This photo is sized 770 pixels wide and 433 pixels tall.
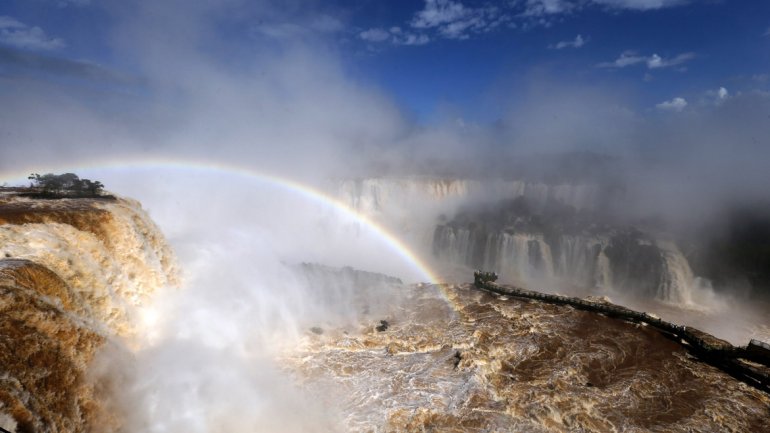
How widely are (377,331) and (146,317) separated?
13.0 metres

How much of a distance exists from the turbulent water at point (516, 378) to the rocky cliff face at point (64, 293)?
8975 millimetres

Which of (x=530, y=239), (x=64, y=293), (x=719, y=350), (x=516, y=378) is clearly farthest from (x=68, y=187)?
(x=530, y=239)

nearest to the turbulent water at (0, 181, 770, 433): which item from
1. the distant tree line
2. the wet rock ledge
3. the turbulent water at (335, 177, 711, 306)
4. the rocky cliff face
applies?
the rocky cliff face

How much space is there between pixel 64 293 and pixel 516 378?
63.3 feet

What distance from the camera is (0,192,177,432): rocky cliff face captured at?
375 inches

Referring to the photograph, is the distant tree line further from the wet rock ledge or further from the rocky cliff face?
the wet rock ledge

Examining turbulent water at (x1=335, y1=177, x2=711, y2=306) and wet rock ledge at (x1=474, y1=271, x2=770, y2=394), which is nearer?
wet rock ledge at (x1=474, y1=271, x2=770, y2=394)

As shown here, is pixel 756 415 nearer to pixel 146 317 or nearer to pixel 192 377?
pixel 192 377

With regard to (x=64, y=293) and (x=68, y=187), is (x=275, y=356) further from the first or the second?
(x=68, y=187)

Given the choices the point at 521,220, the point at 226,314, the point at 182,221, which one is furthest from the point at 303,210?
the point at 226,314

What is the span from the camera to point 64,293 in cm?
1298

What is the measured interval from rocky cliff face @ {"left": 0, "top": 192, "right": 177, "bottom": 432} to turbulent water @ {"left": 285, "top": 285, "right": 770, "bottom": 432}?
897 cm

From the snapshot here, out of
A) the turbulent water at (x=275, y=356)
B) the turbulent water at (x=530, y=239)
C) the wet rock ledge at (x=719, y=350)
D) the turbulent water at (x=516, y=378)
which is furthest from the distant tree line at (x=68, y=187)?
the turbulent water at (x=530, y=239)

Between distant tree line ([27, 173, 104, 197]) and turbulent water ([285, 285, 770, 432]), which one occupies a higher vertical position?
distant tree line ([27, 173, 104, 197])
